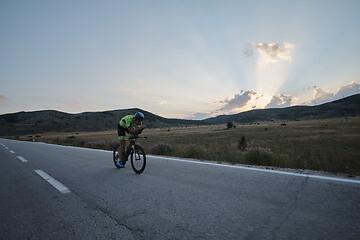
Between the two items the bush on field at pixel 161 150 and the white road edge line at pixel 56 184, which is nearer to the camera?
the white road edge line at pixel 56 184

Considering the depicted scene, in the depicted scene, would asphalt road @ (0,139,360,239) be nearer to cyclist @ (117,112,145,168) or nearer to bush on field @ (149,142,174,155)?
Result: cyclist @ (117,112,145,168)

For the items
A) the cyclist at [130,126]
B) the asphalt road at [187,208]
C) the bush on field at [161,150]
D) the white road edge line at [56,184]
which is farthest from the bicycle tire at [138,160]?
the bush on field at [161,150]

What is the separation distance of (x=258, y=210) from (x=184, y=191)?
4.64 ft

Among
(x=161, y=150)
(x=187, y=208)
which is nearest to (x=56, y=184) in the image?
(x=187, y=208)

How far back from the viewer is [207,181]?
425 centimetres

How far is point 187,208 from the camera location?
288cm

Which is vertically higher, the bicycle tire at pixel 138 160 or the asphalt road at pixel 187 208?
the bicycle tire at pixel 138 160

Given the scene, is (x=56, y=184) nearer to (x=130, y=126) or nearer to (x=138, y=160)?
(x=138, y=160)

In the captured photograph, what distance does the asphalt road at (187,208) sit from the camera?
222 centimetres

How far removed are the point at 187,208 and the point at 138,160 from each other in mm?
3042

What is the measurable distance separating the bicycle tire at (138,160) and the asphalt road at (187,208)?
2.78 ft

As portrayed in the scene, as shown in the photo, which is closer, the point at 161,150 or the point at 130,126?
the point at 130,126

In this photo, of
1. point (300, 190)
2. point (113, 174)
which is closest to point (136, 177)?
point (113, 174)

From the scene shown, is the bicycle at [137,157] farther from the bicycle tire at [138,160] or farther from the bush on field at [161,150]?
the bush on field at [161,150]
